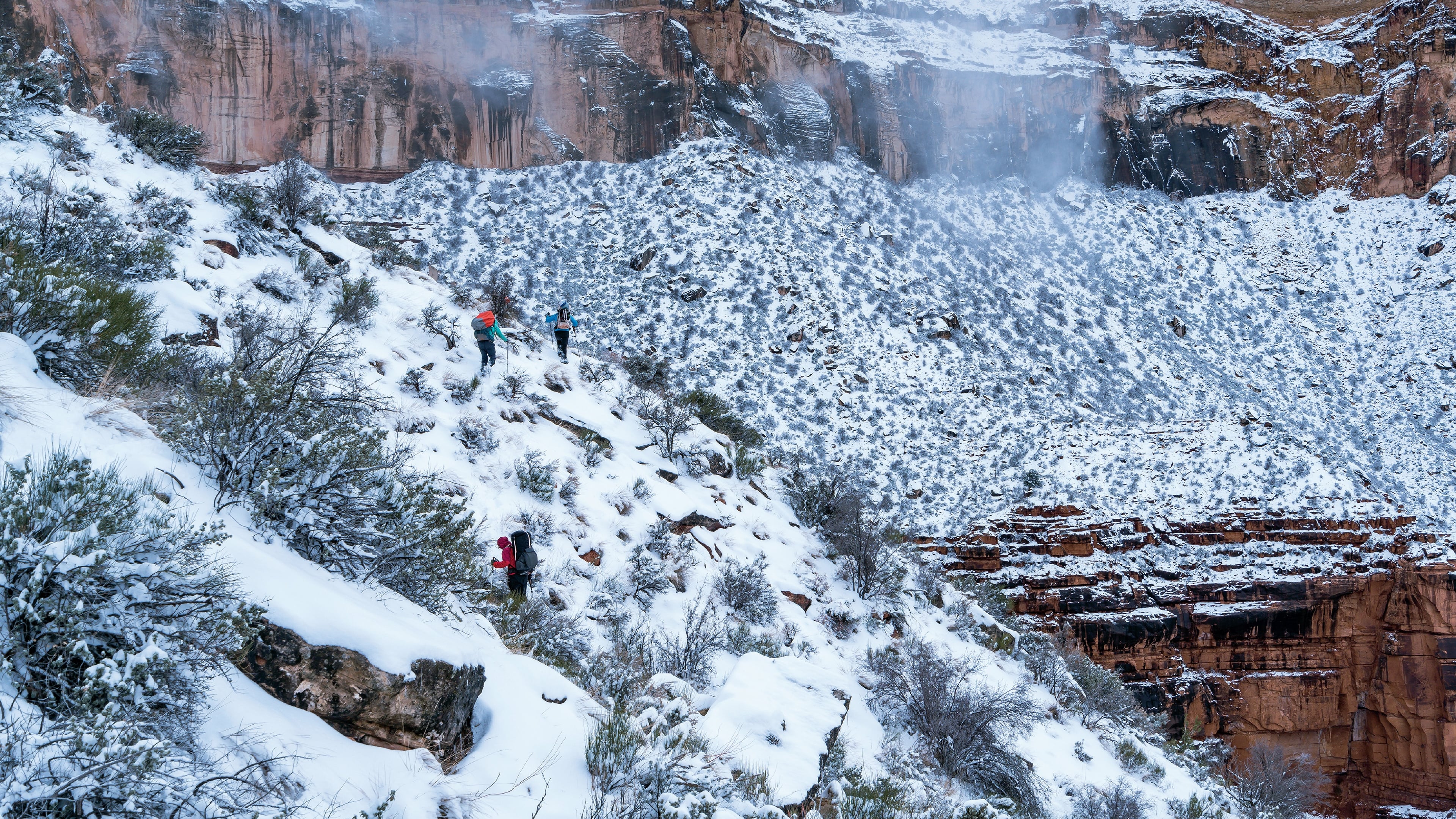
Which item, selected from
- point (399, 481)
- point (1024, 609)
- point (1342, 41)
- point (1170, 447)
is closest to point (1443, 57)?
point (1342, 41)

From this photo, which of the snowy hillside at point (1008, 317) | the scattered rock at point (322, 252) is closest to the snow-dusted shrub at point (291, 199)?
the scattered rock at point (322, 252)

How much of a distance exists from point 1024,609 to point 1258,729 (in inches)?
305

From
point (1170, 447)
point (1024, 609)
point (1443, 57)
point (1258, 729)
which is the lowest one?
point (1258, 729)

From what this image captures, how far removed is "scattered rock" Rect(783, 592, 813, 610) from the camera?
988 centimetres

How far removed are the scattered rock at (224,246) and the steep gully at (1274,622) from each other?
56.1 feet

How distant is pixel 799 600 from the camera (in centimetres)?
1002

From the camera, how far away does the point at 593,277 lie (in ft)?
90.1

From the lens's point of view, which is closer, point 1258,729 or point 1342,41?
point 1258,729

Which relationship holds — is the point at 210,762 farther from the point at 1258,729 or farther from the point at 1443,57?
the point at 1443,57

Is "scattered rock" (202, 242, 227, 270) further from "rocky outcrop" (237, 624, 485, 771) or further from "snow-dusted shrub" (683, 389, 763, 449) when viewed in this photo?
"rocky outcrop" (237, 624, 485, 771)

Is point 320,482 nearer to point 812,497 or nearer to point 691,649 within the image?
point 691,649

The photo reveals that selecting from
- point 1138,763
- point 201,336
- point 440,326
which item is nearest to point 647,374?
point 440,326

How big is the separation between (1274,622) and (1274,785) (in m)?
8.65

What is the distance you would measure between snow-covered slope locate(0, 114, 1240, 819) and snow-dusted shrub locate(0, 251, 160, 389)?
1.59ft
